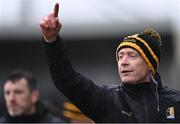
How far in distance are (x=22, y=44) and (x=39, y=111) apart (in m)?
8.84

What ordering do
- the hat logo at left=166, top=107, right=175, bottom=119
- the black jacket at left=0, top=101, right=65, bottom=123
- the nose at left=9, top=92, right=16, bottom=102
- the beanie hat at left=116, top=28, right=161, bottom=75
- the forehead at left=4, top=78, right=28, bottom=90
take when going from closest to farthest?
A: the hat logo at left=166, top=107, right=175, bottom=119, the beanie hat at left=116, top=28, right=161, bottom=75, the black jacket at left=0, top=101, right=65, bottom=123, the nose at left=9, top=92, right=16, bottom=102, the forehead at left=4, top=78, right=28, bottom=90

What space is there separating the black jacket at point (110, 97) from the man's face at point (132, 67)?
59mm

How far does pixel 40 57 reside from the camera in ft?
59.3

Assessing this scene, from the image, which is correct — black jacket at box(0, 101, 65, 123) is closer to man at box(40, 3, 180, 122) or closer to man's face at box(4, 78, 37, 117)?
man's face at box(4, 78, 37, 117)

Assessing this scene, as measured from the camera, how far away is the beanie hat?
6504 mm

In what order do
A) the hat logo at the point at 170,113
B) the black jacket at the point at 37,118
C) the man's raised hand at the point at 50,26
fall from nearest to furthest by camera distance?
the man's raised hand at the point at 50,26
the hat logo at the point at 170,113
the black jacket at the point at 37,118

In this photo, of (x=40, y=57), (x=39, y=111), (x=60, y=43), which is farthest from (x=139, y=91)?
(x=40, y=57)

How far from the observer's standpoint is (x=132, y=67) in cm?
638

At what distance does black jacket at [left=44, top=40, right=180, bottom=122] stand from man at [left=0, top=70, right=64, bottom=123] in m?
2.94

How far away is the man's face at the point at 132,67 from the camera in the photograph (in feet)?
20.7

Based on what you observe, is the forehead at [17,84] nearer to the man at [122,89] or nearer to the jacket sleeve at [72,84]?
the man at [122,89]

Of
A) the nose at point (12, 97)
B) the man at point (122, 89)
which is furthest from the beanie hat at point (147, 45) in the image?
the nose at point (12, 97)

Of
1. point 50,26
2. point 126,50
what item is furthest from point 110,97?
point 50,26

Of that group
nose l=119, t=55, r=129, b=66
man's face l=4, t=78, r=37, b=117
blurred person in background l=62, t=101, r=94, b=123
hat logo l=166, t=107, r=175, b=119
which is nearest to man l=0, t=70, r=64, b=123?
man's face l=4, t=78, r=37, b=117
